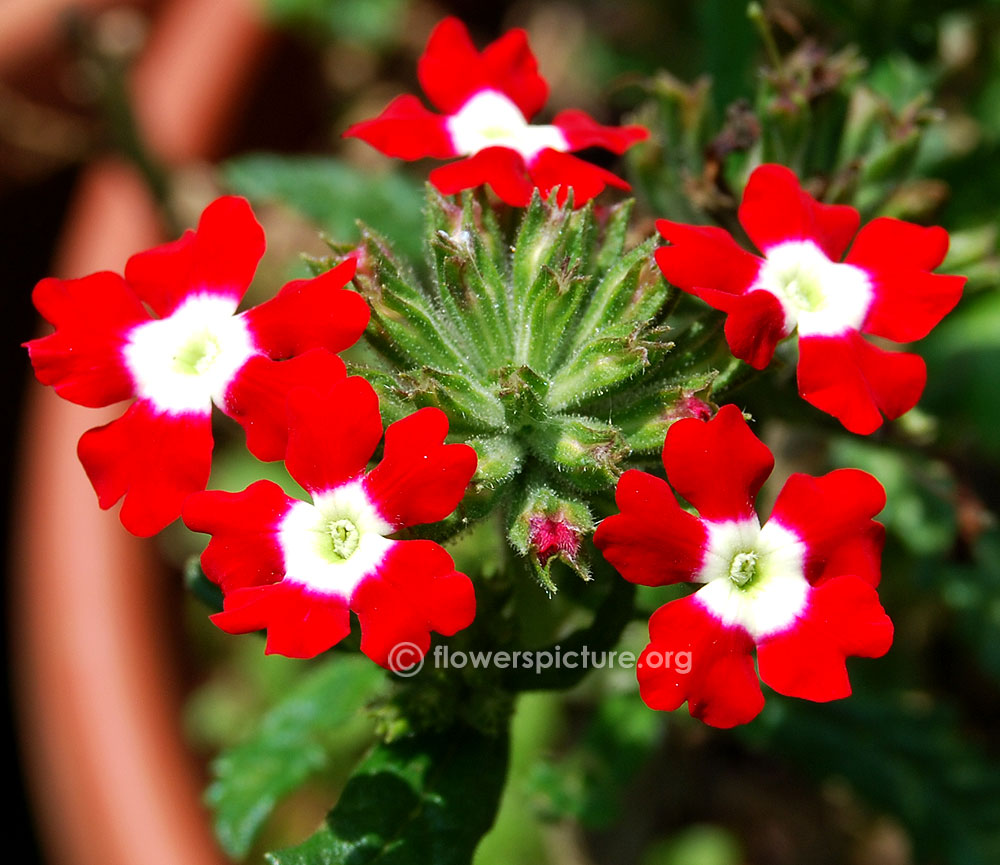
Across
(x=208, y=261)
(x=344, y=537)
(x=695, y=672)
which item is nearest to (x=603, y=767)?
(x=695, y=672)

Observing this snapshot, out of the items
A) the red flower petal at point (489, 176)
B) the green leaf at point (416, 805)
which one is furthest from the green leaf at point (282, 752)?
the red flower petal at point (489, 176)

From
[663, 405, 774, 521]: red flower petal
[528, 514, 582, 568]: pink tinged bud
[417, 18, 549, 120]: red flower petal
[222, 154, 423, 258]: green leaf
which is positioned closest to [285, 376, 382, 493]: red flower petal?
[528, 514, 582, 568]: pink tinged bud

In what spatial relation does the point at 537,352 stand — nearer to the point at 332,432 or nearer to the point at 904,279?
the point at 332,432

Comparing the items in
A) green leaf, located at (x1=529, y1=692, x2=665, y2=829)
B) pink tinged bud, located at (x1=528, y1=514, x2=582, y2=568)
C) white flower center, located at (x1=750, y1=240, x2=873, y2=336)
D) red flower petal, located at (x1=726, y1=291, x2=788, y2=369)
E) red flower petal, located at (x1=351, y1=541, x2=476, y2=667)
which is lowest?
green leaf, located at (x1=529, y1=692, x2=665, y2=829)

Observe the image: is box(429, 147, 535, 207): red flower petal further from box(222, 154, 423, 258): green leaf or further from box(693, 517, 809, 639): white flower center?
box(222, 154, 423, 258): green leaf

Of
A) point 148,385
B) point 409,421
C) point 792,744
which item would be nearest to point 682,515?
point 409,421

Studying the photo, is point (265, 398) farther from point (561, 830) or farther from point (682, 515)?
point (561, 830)
